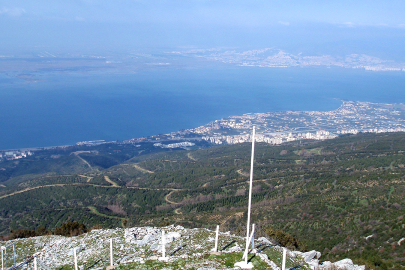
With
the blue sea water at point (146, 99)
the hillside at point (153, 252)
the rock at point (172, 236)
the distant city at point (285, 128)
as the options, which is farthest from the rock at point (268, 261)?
the blue sea water at point (146, 99)

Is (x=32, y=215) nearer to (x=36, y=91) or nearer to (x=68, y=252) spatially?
(x=68, y=252)

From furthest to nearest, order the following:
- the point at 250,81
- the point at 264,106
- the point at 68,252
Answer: the point at 250,81
the point at 264,106
the point at 68,252

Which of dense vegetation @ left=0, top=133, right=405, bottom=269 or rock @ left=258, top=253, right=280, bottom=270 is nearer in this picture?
rock @ left=258, top=253, right=280, bottom=270

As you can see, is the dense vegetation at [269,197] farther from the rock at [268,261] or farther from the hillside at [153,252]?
the rock at [268,261]

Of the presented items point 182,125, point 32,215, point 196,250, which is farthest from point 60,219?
point 182,125

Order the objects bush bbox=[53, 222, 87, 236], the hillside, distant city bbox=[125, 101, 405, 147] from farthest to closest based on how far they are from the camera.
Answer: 1. distant city bbox=[125, 101, 405, 147]
2. bush bbox=[53, 222, 87, 236]
3. the hillside

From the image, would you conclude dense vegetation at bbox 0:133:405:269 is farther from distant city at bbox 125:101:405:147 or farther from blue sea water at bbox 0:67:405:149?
blue sea water at bbox 0:67:405:149

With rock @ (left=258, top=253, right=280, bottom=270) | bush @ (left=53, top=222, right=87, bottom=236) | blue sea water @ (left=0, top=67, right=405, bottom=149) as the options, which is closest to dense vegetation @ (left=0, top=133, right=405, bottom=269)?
bush @ (left=53, top=222, right=87, bottom=236)
